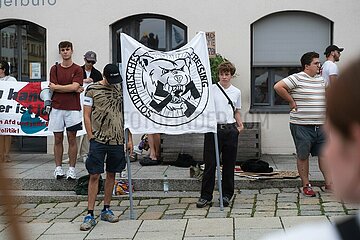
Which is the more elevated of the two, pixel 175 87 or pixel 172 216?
pixel 175 87

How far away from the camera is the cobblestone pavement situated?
6969 millimetres

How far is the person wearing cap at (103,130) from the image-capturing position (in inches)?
290

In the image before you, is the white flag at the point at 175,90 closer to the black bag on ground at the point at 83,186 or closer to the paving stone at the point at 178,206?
the paving stone at the point at 178,206

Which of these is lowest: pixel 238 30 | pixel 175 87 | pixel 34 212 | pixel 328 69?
pixel 34 212

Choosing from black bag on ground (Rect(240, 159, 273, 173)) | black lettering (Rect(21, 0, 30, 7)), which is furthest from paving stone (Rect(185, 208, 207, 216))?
black lettering (Rect(21, 0, 30, 7))

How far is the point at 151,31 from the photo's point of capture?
12.3 m

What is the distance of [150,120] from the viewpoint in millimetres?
8016

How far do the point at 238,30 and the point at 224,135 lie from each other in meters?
4.16

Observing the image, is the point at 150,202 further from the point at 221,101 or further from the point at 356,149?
the point at 356,149

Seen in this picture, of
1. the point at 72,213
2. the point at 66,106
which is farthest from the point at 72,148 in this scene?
the point at 72,213

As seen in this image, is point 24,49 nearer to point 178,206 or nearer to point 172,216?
point 178,206

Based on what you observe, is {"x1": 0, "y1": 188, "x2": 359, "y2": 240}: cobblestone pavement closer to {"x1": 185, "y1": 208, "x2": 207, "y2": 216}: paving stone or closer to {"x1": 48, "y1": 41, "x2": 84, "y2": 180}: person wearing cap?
{"x1": 185, "y1": 208, "x2": 207, "y2": 216}: paving stone

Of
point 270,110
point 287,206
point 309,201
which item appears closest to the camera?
point 287,206

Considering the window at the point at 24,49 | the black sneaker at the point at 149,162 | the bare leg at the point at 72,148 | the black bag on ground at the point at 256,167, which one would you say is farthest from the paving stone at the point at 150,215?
the window at the point at 24,49
